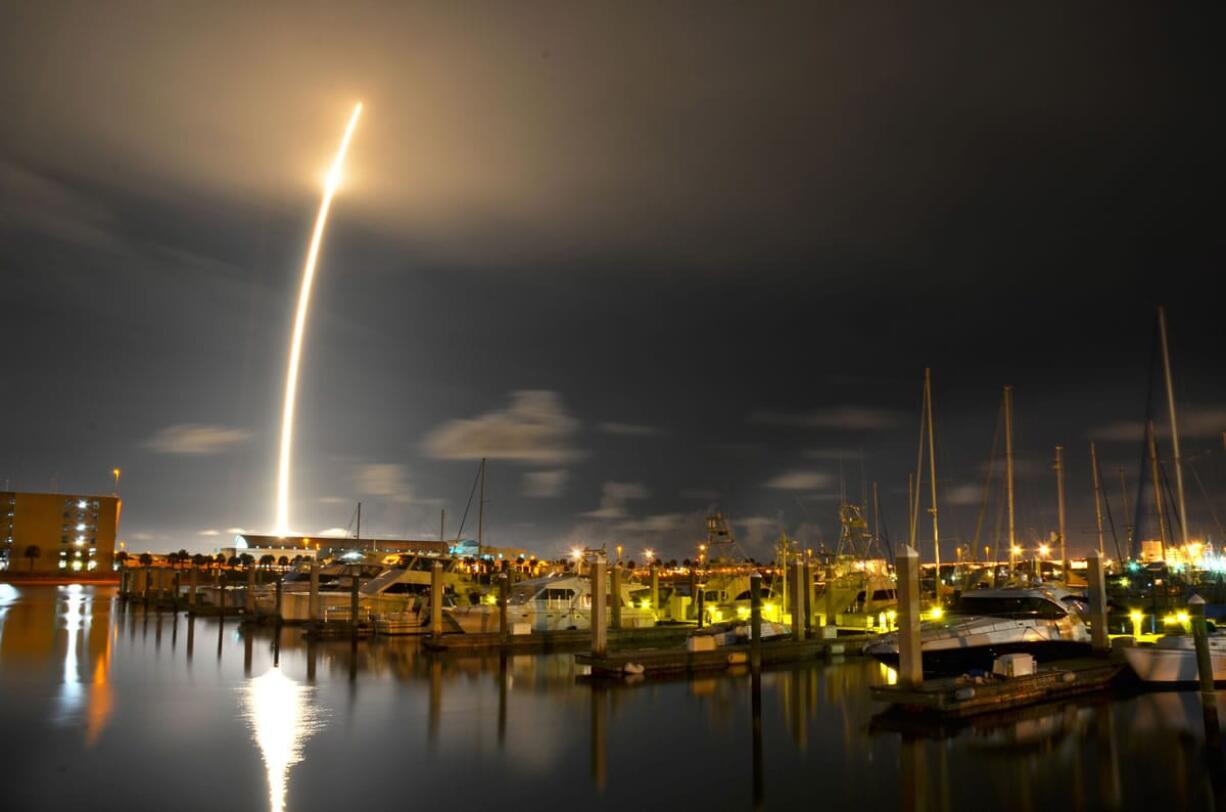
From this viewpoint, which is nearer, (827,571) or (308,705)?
(308,705)

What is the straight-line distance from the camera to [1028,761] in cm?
1811

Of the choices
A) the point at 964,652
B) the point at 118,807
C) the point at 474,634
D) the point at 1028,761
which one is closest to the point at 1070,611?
the point at 964,652

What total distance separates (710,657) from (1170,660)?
1335cm

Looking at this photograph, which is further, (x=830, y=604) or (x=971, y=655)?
(x=830, y=604)

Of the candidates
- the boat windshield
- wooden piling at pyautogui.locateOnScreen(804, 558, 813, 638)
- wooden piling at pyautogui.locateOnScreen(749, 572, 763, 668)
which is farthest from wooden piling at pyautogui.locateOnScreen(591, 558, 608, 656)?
the boat windshield

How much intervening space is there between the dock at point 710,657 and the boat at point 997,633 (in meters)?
4.59

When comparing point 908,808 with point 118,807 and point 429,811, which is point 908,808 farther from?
point 118,807

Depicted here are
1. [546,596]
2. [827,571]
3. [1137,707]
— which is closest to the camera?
[1137,707]

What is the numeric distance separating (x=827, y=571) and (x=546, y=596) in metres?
14.9

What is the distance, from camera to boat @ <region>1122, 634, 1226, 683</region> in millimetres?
25828

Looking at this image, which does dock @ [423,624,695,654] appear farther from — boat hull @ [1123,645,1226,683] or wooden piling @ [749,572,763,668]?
boat hull @ [1123,645,1226,683]

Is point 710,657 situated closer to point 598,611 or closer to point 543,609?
point 598,611

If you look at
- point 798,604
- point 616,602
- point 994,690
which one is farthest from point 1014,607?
point 616,602

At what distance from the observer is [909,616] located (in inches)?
788
